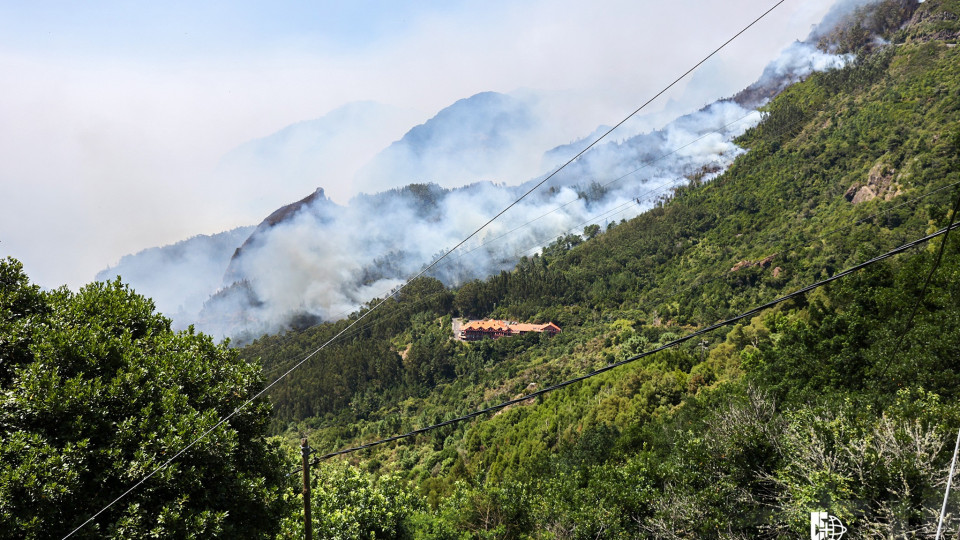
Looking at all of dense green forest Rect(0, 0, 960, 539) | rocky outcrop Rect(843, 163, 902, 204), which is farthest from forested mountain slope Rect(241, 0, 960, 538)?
rocky outcrop Rect(843, 163, 902, 204)

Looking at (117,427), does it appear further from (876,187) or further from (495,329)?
(495,329)

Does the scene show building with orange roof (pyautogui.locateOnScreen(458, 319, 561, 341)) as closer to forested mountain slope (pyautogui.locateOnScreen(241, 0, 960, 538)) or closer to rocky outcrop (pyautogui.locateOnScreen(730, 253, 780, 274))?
forested mountain slope (pyautogui.locateOnScreen(241, 0, 960, 538))

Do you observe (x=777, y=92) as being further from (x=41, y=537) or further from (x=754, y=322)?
(x=41, y=537)

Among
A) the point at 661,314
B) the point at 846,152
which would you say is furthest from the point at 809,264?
the point at 846,152

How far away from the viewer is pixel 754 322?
5475cm

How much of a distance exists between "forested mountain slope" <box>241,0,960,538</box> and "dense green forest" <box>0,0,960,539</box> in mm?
167

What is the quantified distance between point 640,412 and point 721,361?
11194mm

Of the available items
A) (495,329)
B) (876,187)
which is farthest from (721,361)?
(495,329)

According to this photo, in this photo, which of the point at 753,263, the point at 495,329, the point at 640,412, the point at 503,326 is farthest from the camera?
the point at 503,326

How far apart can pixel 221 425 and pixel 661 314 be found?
86361mm

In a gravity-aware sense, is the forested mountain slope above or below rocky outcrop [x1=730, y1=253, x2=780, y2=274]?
above

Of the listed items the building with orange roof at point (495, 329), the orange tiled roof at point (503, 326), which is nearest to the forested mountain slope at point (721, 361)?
the orange tiled roof at point (503, 326)

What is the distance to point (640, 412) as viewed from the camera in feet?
142

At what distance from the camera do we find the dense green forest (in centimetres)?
909
